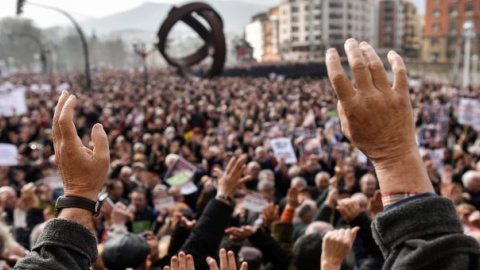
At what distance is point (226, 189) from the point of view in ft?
9.08

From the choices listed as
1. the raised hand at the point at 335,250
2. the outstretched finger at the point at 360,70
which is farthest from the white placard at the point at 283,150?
the outstretched finger at the point at 360,70

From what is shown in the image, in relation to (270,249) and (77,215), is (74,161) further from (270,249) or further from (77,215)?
(270,249)

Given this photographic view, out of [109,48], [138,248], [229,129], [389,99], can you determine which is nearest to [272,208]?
[138,248]

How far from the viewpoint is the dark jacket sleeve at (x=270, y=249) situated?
3.35 metres

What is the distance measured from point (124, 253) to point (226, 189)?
0.74 metres

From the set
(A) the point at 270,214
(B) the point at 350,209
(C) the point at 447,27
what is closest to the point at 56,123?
(B) the point at 350,209

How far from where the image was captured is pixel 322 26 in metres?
94.4

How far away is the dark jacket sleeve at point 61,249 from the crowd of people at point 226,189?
0.04 m

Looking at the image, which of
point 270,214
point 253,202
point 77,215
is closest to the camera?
point 77,215

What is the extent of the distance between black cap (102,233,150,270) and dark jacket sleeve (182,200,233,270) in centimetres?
42

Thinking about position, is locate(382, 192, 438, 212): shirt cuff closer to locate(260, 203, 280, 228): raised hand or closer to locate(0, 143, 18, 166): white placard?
locate(260, 203, 280, 228): raised hand

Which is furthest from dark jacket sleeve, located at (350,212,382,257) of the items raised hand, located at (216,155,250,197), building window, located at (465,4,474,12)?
building window, located at (465,4,474,12)

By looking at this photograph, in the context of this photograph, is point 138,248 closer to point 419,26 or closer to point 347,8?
point 347,8

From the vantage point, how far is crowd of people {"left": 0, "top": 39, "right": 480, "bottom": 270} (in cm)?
302
